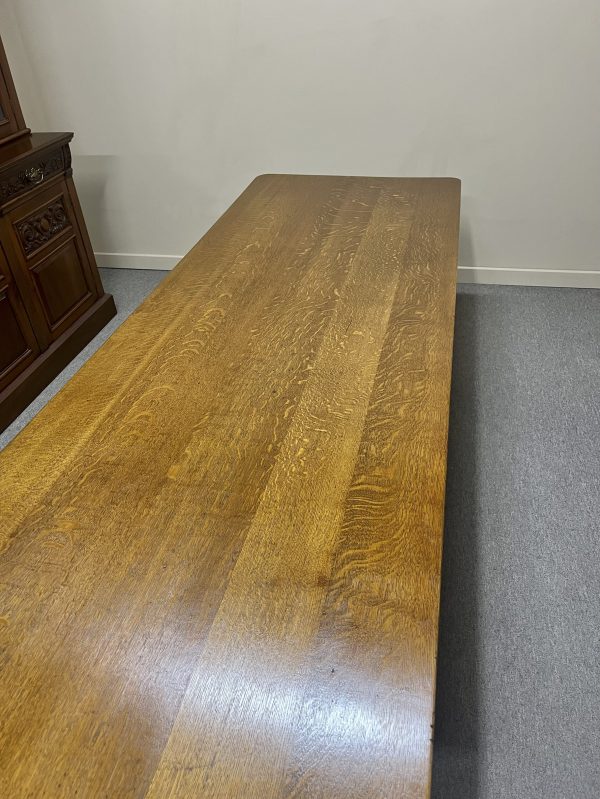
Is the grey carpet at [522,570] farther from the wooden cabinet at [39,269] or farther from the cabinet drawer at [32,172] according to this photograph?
the cabinet drawer at [32,172]

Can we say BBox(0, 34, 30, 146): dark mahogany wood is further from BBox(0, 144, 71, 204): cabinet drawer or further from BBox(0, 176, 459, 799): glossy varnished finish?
BBox(0, 176, 459, 799): glossy varnished finish

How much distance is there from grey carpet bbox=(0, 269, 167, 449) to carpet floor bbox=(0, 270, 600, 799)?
15 millimetres

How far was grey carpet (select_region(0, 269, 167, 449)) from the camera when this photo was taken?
94.8 inches

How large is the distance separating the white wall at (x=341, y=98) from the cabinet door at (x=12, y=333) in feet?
3.11

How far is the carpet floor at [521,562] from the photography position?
51.4 inches

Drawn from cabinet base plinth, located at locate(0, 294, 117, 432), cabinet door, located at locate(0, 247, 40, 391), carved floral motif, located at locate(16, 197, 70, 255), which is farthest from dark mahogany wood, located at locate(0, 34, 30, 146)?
cabinet base plinth, located at locate(0, 294, 117, 432)

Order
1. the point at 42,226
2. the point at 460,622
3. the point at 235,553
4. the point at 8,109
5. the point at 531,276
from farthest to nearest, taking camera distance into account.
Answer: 1. the point at 531,276
2. the point at 42,226
3. the point at 8,109
4. the point at 460,622
5. the point at 235,553

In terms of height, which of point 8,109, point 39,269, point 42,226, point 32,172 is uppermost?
point 8,109

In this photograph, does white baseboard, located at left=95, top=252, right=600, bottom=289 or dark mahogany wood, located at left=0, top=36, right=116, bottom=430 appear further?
white baseboard, located at left=95, top=252, right=600, bottom=289

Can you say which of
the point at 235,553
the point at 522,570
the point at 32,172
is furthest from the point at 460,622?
the point at 32,172

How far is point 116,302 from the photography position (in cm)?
301

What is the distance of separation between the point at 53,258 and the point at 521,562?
78.4 inches

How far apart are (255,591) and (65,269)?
6.79 ft

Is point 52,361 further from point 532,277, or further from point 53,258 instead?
point 532,277
